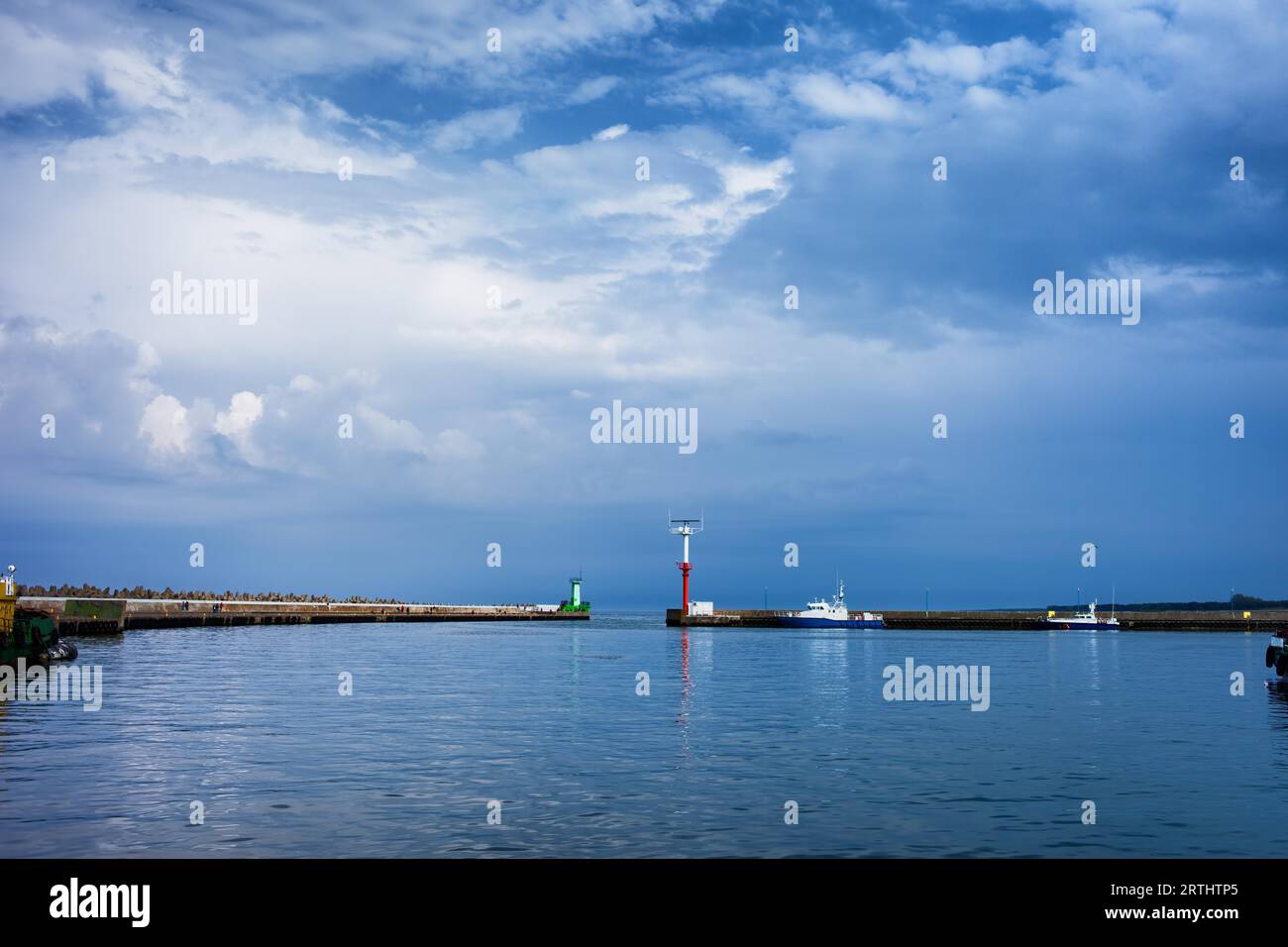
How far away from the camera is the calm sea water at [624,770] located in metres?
20.0

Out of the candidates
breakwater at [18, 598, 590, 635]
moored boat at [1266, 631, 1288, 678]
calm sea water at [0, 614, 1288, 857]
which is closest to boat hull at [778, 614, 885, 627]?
breakwater at [18, 598, 590, 635]

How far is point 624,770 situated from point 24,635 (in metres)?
40.5

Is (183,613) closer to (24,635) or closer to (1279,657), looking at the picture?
(24,635)

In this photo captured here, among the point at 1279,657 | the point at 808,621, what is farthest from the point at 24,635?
the point at 808,621

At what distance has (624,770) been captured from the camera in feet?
93.4

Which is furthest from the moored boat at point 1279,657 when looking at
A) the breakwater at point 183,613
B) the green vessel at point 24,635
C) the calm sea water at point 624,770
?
the breakwater at point 183,613

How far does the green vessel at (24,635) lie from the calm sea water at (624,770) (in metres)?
3.71

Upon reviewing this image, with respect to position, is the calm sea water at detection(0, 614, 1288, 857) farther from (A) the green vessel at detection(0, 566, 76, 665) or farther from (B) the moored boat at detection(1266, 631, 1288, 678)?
(A) the green vessel at detection(0, 566, 76, 665)

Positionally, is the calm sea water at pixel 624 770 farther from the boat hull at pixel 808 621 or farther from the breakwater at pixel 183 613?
the boat hull at pixel 808 621
